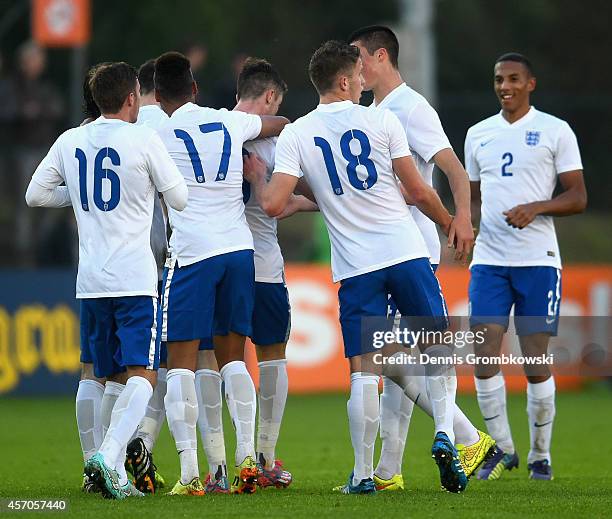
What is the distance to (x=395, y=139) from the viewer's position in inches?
313

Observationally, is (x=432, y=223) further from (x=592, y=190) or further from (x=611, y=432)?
(x=592, y=190)

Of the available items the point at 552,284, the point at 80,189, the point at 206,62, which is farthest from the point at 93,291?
the point at 206,62

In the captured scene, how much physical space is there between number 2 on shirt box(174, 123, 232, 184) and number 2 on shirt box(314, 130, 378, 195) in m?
0.53

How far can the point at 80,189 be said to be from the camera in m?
7.91

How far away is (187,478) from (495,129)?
365 centimetres

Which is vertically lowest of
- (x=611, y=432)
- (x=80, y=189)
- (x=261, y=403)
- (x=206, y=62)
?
(x=611, y=432)

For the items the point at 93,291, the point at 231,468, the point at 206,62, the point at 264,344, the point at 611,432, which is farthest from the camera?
the point at 206,62

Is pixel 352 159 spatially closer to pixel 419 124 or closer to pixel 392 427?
pixel 419 124

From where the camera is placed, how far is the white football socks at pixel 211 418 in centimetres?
829

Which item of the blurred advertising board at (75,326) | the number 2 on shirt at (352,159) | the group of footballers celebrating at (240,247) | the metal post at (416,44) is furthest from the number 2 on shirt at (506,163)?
the metal post at (416,44)

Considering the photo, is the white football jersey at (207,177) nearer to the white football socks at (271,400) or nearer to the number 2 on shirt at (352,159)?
the number 2 on shirt at (352,159)

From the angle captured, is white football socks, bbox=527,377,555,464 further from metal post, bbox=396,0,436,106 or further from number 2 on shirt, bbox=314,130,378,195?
metal post, bbox=396,0,436,106

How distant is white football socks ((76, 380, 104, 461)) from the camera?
845 cm

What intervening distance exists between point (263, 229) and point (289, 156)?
0.83 m
